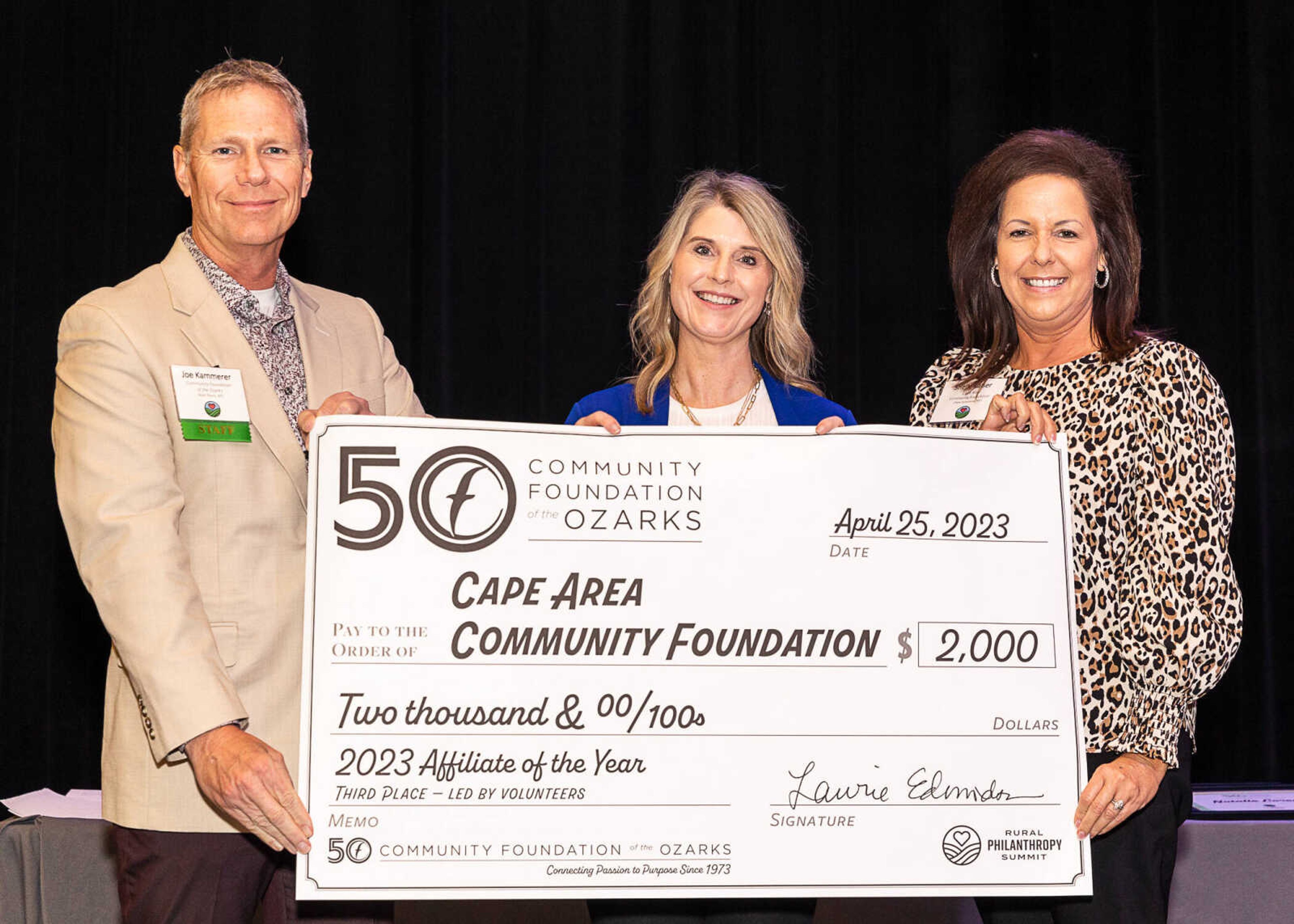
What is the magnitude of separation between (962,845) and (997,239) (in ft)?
3.78

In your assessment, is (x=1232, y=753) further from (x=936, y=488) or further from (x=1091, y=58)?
(x=936, y=488)

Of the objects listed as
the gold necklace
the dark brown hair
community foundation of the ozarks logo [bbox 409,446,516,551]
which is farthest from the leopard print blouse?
community foundation of the ozarks logo [bbox 409,446,516,551]

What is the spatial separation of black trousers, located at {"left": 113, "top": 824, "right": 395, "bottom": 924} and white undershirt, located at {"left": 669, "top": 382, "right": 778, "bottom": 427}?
1173 mm

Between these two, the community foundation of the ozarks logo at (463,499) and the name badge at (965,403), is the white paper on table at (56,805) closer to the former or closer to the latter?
the community foundation of the ozarks logo at (463,499)

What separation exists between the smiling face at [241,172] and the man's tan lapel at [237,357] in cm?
11

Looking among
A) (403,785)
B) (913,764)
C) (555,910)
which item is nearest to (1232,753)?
(555,910)

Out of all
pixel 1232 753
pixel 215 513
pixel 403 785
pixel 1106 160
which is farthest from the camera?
pixel 1232 753

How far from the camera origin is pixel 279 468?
210 centimetres

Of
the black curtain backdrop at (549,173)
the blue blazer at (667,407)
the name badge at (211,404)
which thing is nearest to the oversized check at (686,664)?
the name badge at (211,404)

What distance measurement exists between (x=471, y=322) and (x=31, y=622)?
1.69 m

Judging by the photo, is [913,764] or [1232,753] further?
[1232,753]

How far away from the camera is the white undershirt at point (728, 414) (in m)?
2.49

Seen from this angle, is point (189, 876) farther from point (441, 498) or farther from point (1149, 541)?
point (1149, 541)

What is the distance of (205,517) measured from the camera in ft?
6.73
